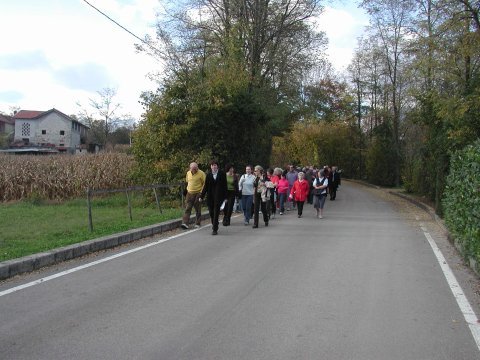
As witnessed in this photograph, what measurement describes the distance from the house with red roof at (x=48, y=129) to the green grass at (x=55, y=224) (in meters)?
63.3

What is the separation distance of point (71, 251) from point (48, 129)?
263 ft

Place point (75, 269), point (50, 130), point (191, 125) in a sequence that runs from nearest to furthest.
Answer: point (75, 269)
point (191, 125)
point (50, 130)

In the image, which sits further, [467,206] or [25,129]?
[25,129]

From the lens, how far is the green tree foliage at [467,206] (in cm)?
837

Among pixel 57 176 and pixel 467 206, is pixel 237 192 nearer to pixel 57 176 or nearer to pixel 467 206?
pixel 467 206

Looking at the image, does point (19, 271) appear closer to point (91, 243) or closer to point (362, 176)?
point (91, 243)

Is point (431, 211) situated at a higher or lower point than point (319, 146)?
lower

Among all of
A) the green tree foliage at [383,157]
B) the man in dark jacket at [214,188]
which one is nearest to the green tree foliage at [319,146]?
the green tree foliage at [383,157]

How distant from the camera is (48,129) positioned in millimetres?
84125

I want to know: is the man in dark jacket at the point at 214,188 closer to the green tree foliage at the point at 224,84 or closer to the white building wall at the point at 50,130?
the green tree foliage at the point at 224,84

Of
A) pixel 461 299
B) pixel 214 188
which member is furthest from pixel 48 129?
pixel 461 299

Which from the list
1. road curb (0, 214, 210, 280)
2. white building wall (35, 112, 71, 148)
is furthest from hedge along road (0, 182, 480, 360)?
white building wall (35, 112, 71, 148)

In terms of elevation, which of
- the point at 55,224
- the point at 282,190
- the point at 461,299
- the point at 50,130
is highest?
the point at 50,130

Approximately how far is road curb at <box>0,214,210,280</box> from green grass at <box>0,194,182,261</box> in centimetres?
35
